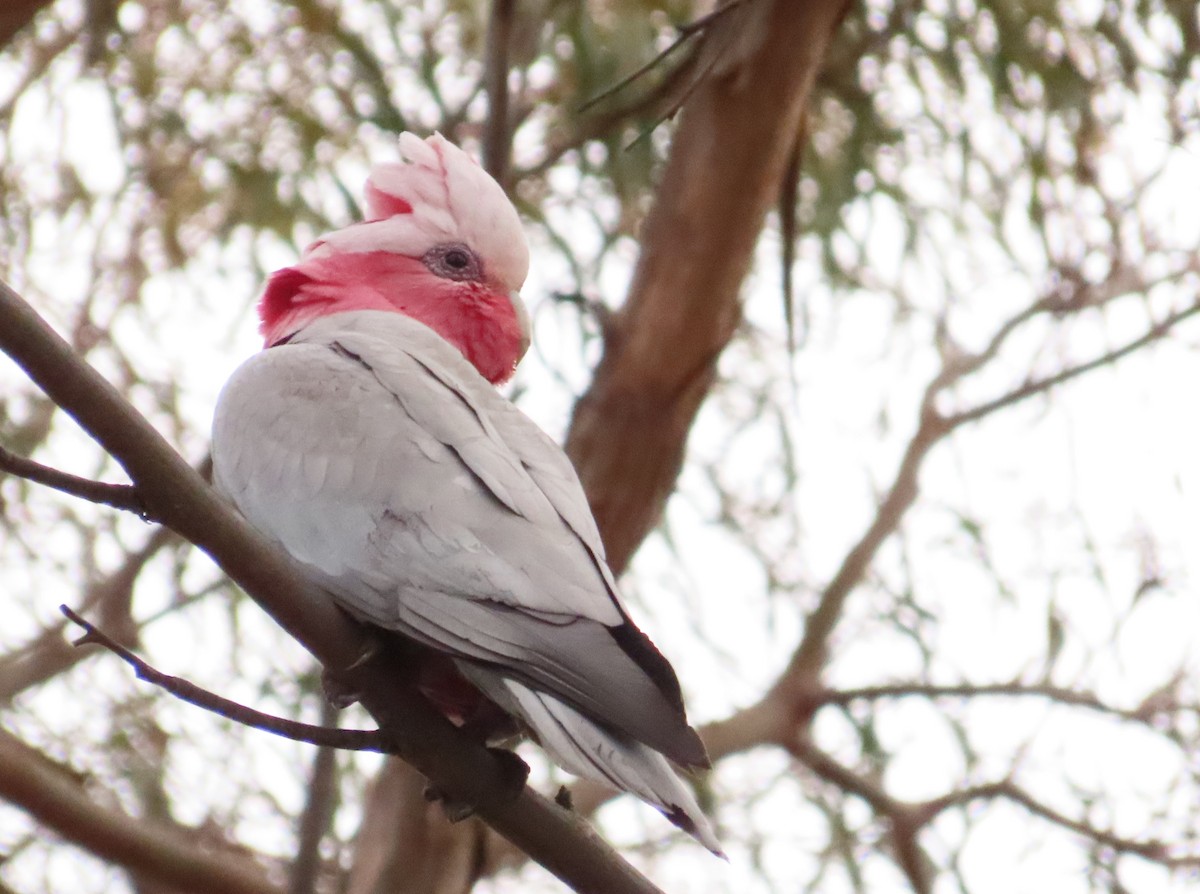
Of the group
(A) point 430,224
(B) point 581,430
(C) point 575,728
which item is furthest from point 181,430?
(C) point 575,728

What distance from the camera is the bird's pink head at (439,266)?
92.8 inches

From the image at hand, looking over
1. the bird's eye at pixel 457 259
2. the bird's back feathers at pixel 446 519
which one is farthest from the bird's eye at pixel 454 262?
the bird's back feathers at pixel 446 519

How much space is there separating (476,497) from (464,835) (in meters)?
1.39

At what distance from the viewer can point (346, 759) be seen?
3674mm

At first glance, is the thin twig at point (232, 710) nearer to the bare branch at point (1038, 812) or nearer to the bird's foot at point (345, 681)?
the bird's foot at point (345, 681)

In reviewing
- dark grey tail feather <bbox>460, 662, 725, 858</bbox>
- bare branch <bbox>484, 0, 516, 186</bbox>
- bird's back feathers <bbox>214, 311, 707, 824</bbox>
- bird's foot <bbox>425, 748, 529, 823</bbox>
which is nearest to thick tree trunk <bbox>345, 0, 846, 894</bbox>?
bare branch <bbox>484, 0, 516, 186</bbox>

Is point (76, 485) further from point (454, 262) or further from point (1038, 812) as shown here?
point (1038, 812)

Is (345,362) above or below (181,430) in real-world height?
below

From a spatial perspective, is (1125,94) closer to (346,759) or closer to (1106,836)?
(1106,836)

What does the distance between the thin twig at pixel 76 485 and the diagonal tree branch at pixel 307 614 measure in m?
0.02

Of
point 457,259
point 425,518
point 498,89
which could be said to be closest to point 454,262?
point 457,259

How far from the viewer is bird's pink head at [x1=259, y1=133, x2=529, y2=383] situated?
236cm

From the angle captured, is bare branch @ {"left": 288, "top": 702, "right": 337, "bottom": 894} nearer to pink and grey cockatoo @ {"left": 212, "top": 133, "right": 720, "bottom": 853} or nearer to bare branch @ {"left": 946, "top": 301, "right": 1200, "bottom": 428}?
pink and grey cockatoo @ {"left": 212, "top": 133, "right": 720, "bottom": 853}

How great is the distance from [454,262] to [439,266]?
3 cm
